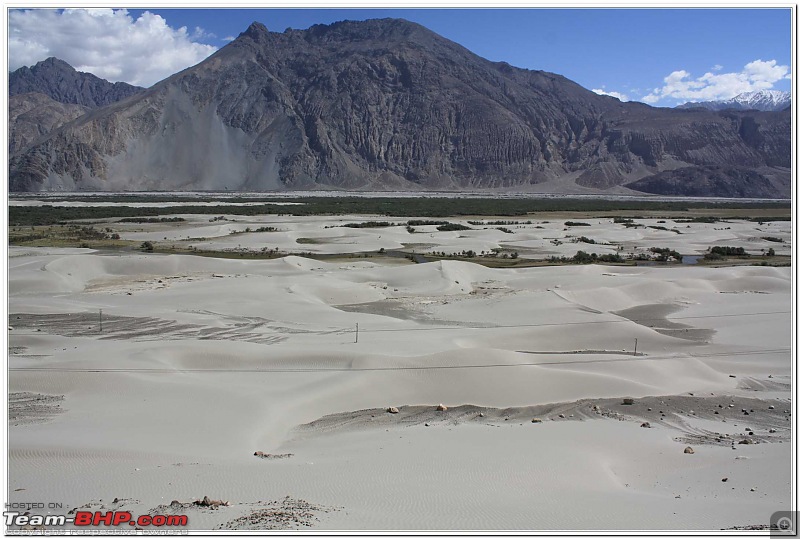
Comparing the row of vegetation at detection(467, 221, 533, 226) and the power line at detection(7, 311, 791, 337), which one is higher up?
the row of vegetation at detection(467, 221, 533, 226)

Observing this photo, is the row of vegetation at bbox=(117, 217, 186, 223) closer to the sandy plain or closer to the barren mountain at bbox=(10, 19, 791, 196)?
the sandy plain
